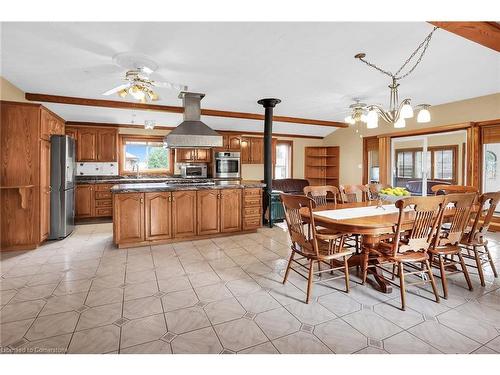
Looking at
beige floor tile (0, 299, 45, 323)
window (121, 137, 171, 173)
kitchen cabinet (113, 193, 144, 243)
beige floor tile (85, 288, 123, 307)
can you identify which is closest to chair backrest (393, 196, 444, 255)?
beige floor tile (85, 288, 123, 307)

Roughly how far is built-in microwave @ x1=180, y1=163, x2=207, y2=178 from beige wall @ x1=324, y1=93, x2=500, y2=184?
154 inches

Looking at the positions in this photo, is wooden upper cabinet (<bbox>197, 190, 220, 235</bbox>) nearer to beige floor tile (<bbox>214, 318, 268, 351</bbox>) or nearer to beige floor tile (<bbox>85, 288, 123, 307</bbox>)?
beige floor tile (<bbox>85, 288, 123, 307</bbox>)

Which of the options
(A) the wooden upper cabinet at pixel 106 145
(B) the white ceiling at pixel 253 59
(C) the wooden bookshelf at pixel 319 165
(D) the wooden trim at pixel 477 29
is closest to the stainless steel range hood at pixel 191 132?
(B) the white ceiling at pixel 253 59

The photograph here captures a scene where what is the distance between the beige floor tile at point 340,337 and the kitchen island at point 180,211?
262cm

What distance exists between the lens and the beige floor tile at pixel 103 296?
2.19m

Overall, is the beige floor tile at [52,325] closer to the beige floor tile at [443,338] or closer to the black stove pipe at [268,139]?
the beige floor tile at [443,338]

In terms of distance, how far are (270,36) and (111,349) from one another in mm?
2817

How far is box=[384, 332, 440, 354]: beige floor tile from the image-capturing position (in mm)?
1579

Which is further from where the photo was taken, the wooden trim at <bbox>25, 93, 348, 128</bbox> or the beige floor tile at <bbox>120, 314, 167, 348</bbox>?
the wooden trim at <bbox>25, 93, 348, 128</bbox>

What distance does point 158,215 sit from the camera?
3820 millimetres

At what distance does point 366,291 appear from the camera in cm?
239

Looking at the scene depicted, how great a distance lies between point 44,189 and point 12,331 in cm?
260
